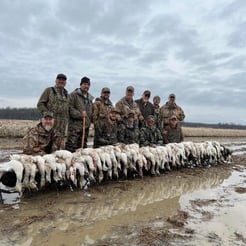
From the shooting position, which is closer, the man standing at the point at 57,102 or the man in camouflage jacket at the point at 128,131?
the man standing at the point at 57,102

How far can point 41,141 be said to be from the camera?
7.51 meters

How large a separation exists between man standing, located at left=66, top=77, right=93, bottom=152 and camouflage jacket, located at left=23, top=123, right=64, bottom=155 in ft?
4.50

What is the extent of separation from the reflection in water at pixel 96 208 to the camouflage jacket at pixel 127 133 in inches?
64.2

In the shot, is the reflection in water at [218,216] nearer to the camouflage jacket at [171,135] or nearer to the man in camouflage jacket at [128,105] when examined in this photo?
the man in camouflage jacket at [128,105]

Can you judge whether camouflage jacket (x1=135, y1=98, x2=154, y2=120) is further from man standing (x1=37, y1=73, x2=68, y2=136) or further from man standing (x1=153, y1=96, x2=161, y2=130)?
man standing (x1=37, y1=73, x2=68, y2=136)

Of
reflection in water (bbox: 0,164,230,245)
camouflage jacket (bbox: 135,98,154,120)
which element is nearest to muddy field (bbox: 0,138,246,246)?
reflection in water (bbox: 0,164,230,245)

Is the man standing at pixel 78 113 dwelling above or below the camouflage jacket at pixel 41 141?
above

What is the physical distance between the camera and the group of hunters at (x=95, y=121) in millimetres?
7559

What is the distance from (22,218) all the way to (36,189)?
52.6 inches

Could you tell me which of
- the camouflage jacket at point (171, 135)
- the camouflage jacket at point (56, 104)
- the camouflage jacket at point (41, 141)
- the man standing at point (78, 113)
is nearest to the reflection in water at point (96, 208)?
the camouflage jacket at point (41, 141)

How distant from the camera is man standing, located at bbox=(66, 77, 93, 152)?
898 centimetres

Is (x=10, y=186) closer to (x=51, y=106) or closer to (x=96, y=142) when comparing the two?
(x=51, y=106)

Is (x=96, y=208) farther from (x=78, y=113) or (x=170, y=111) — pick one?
(x=170, y=111)

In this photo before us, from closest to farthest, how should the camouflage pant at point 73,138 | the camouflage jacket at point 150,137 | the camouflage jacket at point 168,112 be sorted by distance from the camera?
1. the camouflage pant at point 73,138
2. the camouflage jacket at point 150,137
3. the camouflage jacket at point 168,112
